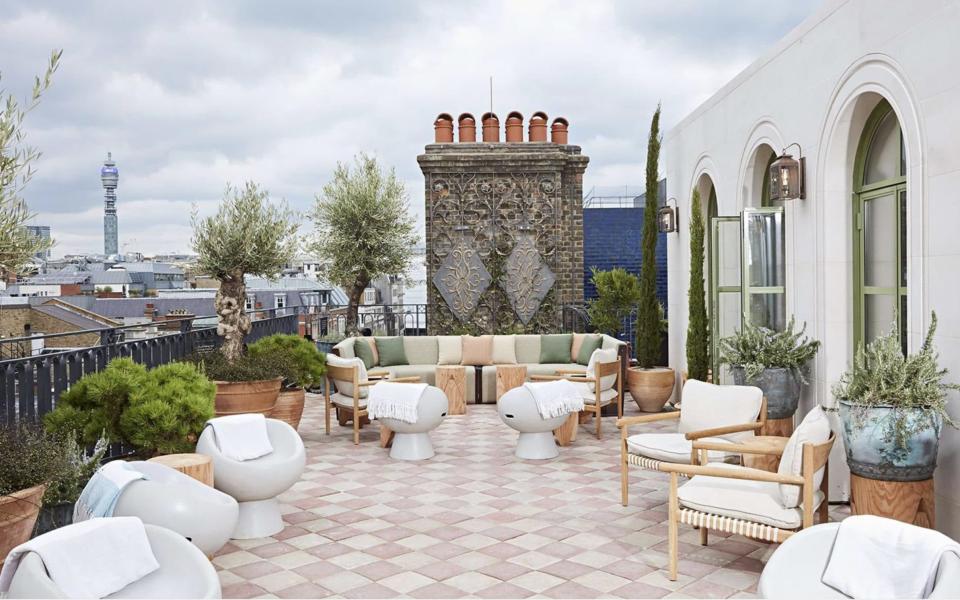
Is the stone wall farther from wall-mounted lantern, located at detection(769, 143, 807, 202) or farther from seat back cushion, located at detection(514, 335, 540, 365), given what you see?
wall-mounted lantern, located at detection(769, 143, 807, 202)

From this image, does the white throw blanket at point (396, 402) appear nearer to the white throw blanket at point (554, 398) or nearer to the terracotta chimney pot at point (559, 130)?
the white throw blanket at point (554, 398)

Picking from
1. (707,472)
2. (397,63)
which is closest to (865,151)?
(707,472)

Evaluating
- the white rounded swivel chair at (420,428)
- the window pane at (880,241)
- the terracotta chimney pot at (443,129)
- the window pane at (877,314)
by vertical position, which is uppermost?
the terracotta chimney pot at (443,129)

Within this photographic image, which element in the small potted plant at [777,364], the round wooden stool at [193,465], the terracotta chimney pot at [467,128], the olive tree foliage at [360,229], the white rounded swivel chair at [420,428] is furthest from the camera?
the terracotta chimney pot at [467,128]

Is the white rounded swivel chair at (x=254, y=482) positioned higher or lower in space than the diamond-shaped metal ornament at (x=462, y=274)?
lower

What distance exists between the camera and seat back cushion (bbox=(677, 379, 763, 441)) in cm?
480

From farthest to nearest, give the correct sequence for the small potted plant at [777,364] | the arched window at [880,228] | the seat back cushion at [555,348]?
1. the seat back cushion at [555,348]
2. the small potted plant at [777,364]
3. the arched window at [880,228]

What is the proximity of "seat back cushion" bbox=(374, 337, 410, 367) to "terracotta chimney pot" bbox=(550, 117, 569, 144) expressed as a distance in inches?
174

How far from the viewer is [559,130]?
11.6 meters

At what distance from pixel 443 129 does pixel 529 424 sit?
21.3 ft

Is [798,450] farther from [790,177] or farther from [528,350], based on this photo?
[528,350]

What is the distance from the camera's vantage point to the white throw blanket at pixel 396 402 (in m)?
6.19

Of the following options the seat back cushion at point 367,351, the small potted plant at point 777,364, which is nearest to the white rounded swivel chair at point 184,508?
the small potted plant at point 777,364

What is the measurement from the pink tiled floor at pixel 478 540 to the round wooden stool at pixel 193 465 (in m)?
0.44
